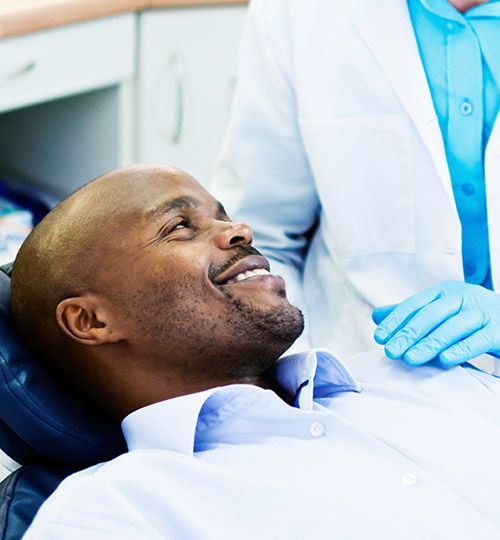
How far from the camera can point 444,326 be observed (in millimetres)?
1352

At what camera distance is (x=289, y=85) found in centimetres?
157

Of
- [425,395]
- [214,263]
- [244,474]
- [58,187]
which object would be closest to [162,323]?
[214,263]

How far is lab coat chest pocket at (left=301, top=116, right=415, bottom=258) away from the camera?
151 centimetres

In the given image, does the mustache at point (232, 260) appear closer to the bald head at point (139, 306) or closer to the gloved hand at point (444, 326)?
the bald head at point (139, 306)

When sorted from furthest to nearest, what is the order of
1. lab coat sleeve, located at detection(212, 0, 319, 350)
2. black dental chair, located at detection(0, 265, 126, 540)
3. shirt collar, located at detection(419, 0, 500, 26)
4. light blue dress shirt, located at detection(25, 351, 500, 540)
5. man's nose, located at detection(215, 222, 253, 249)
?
lab coat sleeve, located at detection(212, 0, 319, 350) < shirt collar, located at detection(419, 0, 500, 26) < man's nose, located at detection(215, 222, 253, 249) < black dental chair, located at detection(0, 265, 126, 540) < light blue dress shirt, located at detection(25, 351, 500, 540)

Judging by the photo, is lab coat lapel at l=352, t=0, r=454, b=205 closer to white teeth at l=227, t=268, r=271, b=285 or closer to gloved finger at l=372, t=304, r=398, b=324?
gloved finger at l=372, t=304, r=398, b=324

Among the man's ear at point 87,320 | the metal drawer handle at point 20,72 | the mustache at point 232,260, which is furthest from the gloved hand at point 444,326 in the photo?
the metal drawer handle at point 20,72

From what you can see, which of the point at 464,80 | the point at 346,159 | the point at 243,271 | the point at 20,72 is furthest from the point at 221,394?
the point at 20,72

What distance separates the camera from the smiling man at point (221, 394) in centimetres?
109

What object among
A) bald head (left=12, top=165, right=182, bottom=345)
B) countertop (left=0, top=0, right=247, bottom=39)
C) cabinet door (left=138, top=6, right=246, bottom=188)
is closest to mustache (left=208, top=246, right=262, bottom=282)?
bald head (left=12, top=165, right=182, bottom=345)

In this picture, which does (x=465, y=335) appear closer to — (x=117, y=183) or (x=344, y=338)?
(x=344, y=338)

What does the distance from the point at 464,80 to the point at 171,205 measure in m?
0.46

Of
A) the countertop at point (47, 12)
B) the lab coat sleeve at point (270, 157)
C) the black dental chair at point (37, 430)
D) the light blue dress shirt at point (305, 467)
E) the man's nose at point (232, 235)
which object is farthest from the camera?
the countertop at point (47, 12)

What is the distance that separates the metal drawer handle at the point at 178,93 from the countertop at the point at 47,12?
18 cm
